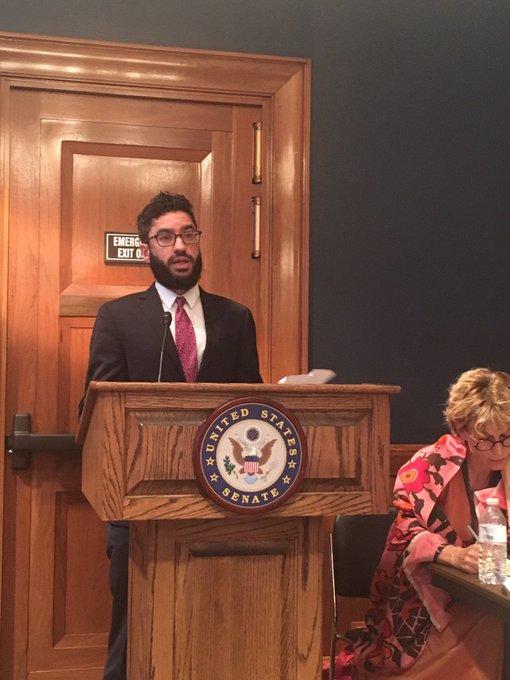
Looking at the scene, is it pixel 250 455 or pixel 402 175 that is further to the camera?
pixel 402 175

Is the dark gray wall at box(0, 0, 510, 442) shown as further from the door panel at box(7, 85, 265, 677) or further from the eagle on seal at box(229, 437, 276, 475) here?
the eagle on seal at box(229, 437, 276, 475)

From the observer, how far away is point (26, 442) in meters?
3.74

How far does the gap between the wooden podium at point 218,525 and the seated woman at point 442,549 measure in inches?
27.1

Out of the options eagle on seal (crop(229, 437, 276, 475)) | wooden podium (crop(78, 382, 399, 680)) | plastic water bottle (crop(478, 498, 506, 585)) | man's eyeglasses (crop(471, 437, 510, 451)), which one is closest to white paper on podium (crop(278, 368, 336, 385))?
wooden podium (crop(78, 382, 399, 680))

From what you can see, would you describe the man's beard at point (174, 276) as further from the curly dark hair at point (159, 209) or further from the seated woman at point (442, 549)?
the seated woman at point (442, 549)

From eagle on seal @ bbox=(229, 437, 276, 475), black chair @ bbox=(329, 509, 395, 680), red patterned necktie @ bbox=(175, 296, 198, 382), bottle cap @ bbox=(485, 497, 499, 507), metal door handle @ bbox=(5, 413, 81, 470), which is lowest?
black chair @ bbox=(329, 509, 395, 680)

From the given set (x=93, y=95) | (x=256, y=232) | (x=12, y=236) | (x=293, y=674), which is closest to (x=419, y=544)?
(x=293, y=674)

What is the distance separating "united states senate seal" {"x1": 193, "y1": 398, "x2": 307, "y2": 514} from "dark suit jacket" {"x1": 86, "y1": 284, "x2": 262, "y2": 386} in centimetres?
82

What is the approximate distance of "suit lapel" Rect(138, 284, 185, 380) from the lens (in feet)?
9.99

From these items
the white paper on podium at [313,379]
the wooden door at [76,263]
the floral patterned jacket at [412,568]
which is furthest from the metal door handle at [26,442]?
the white paper on podium at [313,379]

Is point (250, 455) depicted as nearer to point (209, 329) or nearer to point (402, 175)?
point (209, 329)

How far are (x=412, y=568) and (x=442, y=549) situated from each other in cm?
13

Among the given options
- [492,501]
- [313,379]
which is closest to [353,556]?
[492,501]

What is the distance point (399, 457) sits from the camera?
13.4 ft
